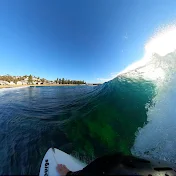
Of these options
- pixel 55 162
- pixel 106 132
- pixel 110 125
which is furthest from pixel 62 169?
pixel 110 125

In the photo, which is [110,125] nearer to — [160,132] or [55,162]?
[160,132]

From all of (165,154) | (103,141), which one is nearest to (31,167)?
(103,141)

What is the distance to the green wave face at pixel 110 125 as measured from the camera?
6.11 metres

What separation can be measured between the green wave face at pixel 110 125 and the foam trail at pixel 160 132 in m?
0.42

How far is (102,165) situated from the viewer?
3014mm

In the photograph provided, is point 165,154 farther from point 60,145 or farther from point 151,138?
point 60,145

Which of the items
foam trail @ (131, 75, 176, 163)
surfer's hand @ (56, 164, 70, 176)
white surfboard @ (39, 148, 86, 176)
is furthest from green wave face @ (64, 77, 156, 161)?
surfer's hand @ (56, 164, 70, 176)

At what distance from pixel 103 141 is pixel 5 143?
4.59 meters

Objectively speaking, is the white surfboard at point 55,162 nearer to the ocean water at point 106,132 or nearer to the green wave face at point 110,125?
the ocean water at point 106,132

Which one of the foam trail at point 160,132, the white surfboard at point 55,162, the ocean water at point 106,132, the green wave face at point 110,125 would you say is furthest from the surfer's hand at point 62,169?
the foam trail at point 160,132

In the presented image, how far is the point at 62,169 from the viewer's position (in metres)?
4.22

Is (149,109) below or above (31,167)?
above

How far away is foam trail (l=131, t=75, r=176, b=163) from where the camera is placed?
5773 millimetres

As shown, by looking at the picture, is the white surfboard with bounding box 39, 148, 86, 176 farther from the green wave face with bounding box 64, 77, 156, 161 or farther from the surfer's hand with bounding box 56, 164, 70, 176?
the green wave face with bounding box 64, 77, 156, 161
